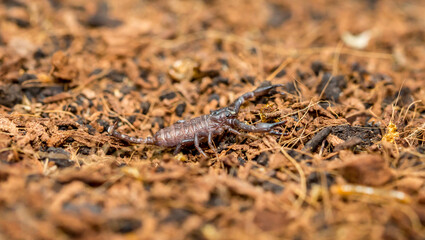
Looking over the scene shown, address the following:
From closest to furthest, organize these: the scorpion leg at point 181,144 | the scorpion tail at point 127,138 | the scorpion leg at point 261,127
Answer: the scorpion leg at point 261,127 → the scorpion tail at point 127,138 → the scorpion leg at point 181,144

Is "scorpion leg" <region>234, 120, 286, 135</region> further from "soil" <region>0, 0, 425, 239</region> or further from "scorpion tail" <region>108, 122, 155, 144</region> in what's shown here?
"scorpion tail" <region>108, 122, 155, 144</region>

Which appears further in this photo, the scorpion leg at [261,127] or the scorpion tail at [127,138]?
the scorpion tail at [127,138]

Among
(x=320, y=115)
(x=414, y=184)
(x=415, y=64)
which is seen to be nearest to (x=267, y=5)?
(x=415, y=64)

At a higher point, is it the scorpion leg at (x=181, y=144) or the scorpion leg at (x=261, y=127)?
the scorpion leg at (x=261, y=127)

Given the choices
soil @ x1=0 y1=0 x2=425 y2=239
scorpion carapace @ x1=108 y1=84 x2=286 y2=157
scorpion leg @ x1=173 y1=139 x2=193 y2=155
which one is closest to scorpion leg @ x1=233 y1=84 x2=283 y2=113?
scorpion carapace @ x1=108 y1=84 x2=286 y2=157

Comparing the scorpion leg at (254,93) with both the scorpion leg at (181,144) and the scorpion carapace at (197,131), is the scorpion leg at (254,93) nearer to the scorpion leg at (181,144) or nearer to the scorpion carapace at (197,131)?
the scorpion carapace at (197,131)

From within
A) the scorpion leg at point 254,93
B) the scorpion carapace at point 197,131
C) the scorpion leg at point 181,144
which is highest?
the scorpion leg at point 254,93

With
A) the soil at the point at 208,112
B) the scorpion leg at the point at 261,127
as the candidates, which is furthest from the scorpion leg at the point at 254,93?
the scorpion leg at the point at 261,127

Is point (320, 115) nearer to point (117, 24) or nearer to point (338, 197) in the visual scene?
point (338, 197)
